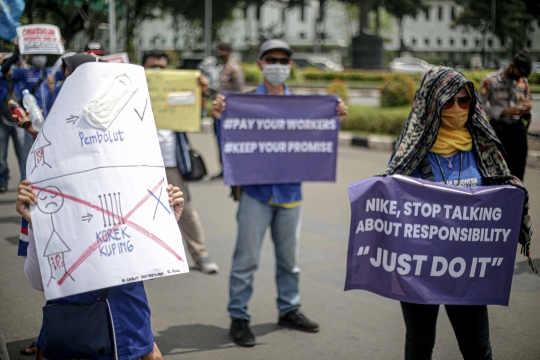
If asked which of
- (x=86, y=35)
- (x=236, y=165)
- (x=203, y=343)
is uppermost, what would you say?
(x=86, y=35)

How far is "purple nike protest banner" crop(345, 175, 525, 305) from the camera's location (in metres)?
2.96

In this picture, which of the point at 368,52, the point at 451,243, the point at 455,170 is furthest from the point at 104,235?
the point at 368,52

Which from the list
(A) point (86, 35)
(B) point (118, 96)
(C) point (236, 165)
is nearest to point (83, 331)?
(B) point (118, 96)

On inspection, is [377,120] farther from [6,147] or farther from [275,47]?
[6,147]

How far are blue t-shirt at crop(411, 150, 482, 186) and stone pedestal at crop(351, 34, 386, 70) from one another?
23673 millimetres

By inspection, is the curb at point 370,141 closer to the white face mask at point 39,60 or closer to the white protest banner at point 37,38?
the white face mask at point 39,60

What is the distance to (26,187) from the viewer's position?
2.29 meters

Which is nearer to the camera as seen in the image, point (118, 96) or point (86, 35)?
point (118, 96)

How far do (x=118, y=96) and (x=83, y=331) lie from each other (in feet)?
2.73

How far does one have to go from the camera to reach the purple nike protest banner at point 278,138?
4.45m

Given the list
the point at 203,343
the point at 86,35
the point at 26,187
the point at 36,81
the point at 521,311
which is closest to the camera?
the point at 26,187

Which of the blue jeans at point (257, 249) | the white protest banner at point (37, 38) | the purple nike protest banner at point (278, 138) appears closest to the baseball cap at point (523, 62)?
the purple nike protest banner at point (278, 138)

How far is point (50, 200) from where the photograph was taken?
7.45 feet

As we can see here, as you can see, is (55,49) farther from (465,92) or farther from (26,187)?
(465,92)
